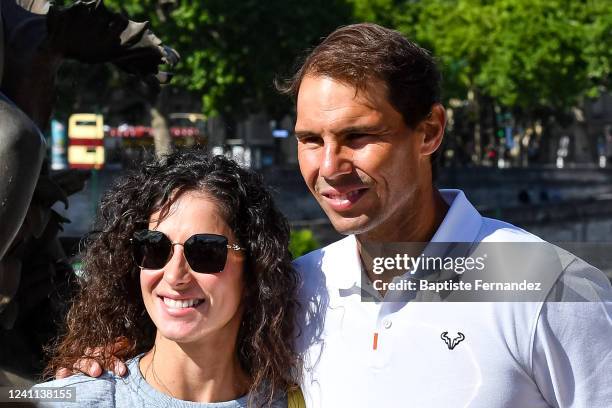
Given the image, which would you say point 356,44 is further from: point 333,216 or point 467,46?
point 467,46

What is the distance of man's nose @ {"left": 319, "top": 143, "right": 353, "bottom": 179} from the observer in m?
2.97

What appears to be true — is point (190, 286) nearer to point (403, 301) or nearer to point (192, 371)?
point (192, 371)

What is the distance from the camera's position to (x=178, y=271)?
9.88 feet

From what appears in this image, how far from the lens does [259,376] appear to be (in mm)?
3139

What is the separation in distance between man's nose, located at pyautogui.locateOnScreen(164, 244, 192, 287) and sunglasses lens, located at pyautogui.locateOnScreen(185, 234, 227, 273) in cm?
2

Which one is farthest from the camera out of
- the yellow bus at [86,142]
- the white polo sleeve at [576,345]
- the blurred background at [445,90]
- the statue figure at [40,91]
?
the blurred background at [445,90]

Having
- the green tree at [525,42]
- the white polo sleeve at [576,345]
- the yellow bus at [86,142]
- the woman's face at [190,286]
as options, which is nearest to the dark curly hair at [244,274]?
the woman's face at [190,286]

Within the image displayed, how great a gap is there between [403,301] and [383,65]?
0.62 metres

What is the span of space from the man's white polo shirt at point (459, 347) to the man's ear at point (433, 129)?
0.56ft

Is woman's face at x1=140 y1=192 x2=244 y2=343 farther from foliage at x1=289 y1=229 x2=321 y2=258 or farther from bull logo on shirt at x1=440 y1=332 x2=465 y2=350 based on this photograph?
foliage at x1=289 y1=229 x2=321 y2=258

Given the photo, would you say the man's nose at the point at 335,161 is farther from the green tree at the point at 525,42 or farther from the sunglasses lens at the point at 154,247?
the green tree at the point at 525,42

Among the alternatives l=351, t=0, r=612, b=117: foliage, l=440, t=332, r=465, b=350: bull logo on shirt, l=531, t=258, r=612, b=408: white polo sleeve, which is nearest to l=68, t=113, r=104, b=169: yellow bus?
l=351, t=0, r=612, b=117: foliage

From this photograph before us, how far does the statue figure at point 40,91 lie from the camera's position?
4645mm

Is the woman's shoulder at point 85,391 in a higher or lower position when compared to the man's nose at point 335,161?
lower
